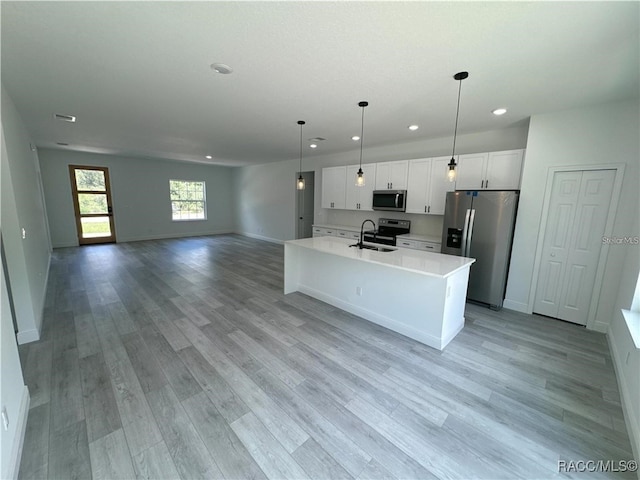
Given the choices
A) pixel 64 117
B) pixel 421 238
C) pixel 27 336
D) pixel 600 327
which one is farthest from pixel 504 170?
pixel 64 117

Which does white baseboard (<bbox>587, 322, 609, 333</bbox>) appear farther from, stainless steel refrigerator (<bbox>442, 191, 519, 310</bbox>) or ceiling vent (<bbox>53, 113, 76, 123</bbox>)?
ceiling vent (<bbox>53, 113, 76, 123</bbox>)

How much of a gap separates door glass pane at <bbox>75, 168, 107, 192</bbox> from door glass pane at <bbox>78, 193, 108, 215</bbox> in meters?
0.18

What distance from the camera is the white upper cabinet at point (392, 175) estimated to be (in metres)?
4.91

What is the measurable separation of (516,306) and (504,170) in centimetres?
200

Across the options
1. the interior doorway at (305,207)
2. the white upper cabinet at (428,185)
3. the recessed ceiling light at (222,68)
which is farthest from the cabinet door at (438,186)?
the interior doorway at (305,207)

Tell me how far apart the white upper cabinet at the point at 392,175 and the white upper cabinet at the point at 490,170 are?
96 cm

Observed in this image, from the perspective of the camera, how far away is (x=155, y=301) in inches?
149

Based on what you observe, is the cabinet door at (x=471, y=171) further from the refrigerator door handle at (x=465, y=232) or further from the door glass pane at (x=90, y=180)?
the door glass pane at (x=90, y=180)

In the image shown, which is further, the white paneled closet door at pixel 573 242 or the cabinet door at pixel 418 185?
the cabinet door at pixel 418 185

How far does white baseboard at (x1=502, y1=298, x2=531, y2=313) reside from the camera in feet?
11.9

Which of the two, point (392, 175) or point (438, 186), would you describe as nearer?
point (438, 186)

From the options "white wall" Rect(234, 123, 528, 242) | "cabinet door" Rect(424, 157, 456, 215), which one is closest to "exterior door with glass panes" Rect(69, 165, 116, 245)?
"white wall" Rect(234, 123, 528, 242)

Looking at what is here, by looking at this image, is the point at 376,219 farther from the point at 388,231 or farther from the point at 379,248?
the point at 379,248

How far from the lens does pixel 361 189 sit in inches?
224
